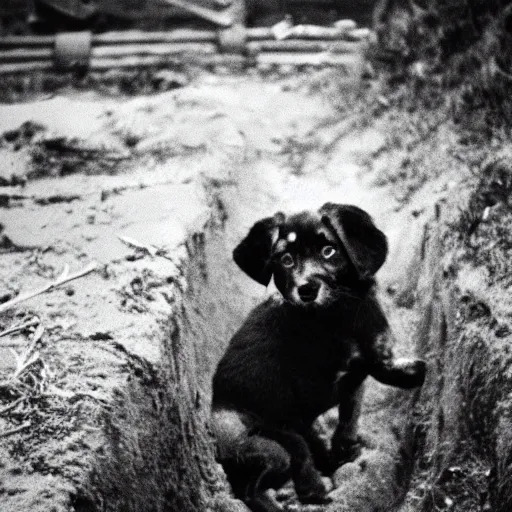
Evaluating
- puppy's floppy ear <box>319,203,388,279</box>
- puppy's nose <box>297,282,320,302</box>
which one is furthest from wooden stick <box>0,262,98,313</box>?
puppy's floppy ear <box>319,203,388,279</box>

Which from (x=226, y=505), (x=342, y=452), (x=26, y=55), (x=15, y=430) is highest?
(x=26, y=55)

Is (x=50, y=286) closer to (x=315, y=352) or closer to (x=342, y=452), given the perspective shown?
(x=315, y=352)

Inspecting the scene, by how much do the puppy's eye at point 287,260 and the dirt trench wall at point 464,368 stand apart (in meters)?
1.23

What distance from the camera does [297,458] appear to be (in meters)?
3.97

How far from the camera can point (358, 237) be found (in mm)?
3906

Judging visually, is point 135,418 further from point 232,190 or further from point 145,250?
point 232,190

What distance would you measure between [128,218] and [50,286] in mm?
830

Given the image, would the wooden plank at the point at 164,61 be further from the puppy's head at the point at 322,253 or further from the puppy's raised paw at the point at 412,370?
the puppy's raised paw at the point at 412,370

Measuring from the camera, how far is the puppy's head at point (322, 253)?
3.77 m

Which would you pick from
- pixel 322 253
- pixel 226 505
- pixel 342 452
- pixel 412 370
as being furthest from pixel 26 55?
pixel 412 370

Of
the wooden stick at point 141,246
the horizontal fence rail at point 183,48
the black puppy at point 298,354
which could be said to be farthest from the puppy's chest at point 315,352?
the horizontal fence rail at point 183,48

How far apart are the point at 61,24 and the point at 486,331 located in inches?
259

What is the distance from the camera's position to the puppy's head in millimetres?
3768

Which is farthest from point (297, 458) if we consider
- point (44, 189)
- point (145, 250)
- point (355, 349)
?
point (44, 189)
